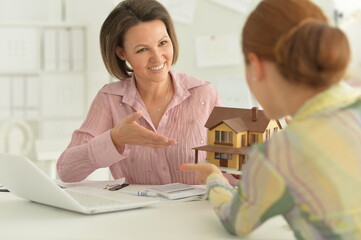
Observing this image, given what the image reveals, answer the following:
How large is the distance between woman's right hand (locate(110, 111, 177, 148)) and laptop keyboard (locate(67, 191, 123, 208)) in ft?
0.73

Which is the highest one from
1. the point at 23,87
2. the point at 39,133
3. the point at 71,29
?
the point at 71,29

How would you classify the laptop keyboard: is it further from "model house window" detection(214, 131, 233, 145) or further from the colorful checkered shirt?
the colorful checkered shirt

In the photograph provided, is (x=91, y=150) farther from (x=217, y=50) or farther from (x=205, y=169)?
(x=217, y=50)

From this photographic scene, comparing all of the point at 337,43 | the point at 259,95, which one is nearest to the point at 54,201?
the point at 259,95

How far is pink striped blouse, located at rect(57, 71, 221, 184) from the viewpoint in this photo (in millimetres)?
2213

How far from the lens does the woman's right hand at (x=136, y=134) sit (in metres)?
1.83

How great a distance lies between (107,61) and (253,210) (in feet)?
4.22

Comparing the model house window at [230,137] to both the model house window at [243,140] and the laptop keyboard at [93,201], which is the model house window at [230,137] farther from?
the laptop keyboard at [93,201]

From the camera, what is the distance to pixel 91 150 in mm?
2025

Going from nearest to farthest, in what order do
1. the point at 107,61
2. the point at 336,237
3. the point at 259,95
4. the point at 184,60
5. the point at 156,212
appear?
the point at 336,237, the point at 259,95, the point at 156,212, the point at 107,61, the point at 184,60

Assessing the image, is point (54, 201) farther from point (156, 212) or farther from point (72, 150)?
point (72, 150)

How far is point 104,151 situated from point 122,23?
52 cm

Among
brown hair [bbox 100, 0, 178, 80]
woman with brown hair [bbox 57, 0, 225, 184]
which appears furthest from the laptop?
brown hair [bbox 100, 0, 178, 80]

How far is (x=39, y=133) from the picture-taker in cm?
444
